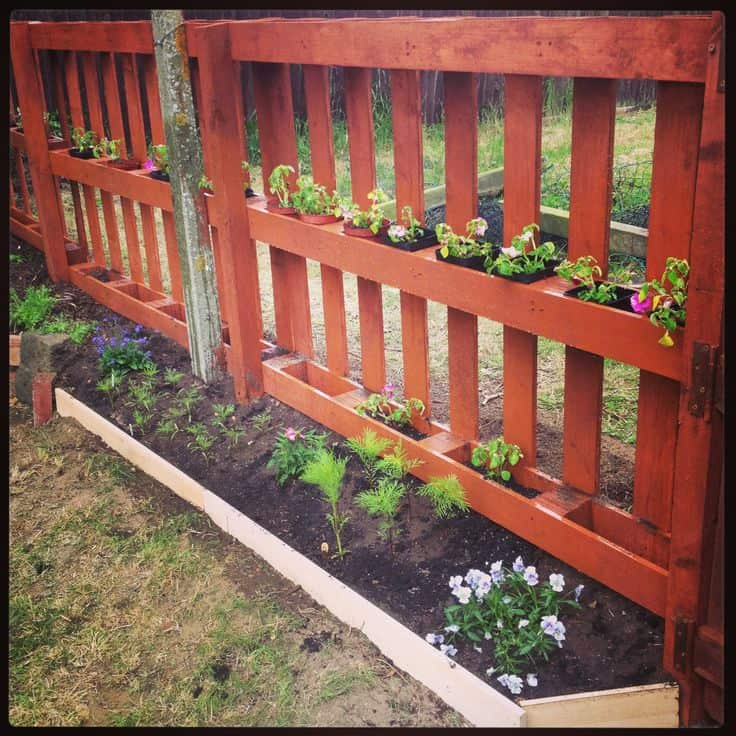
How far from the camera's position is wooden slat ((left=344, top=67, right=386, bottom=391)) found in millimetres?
3965

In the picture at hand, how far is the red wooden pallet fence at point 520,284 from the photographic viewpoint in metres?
2.66

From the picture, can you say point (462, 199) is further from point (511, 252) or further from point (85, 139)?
point (85, 139)

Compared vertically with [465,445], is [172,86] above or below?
above

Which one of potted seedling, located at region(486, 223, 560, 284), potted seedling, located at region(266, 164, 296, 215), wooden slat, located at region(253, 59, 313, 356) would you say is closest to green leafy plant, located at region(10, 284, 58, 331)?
wooden slat, located at region(253, 59, 313, 356)

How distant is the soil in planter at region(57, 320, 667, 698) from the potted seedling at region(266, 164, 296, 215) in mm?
1022

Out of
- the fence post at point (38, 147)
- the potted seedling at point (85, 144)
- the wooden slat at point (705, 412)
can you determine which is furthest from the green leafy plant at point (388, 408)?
the fence post at point (38, 147)

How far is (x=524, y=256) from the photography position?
331 centimetres

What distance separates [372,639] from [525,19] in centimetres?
220

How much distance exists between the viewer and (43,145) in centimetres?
659

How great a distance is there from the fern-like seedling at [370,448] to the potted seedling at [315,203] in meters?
1.02

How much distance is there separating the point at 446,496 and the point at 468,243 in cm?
101

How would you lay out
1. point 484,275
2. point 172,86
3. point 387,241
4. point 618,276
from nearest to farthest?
point 618,276 < point 484,275 < point 387,241 < point 172,86

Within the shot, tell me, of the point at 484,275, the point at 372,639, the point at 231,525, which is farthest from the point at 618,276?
the point at 231,525

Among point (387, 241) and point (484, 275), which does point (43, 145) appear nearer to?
point (387, 241)
